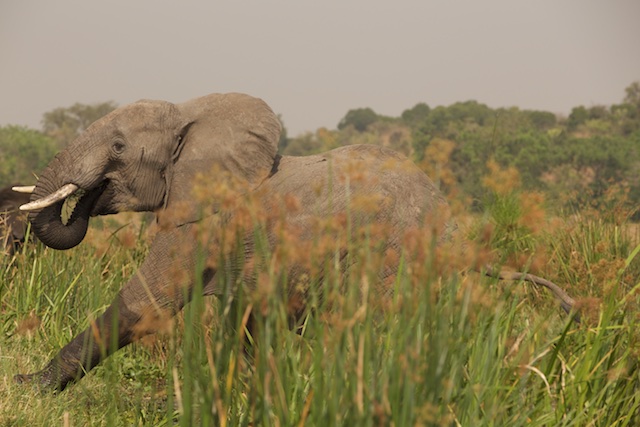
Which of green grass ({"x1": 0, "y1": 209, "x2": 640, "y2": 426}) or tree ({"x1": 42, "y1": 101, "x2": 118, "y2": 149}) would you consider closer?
green grass ({"x1": 0, "y1": 209, "x2": 640, "y2": 426})

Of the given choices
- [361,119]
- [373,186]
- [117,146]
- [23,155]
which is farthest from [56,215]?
[361,119]

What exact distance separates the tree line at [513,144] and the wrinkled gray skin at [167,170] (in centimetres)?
1260

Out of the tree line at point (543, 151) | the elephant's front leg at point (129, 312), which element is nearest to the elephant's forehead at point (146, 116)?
the elephant's front leg at point (129, 312)

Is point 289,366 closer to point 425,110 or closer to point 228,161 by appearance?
point 228,161

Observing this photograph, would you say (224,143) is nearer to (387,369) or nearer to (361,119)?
(387,369)

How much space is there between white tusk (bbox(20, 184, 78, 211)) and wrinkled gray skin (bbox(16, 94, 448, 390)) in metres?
0.04

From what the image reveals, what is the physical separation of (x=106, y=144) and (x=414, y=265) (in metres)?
3.11

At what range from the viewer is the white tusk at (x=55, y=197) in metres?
5.12

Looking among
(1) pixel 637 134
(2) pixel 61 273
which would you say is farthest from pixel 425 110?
(2) pixel 61 273

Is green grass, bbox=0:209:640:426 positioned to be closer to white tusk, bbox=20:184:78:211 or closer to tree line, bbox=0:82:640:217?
white tusk, bbox=20:184:78:211

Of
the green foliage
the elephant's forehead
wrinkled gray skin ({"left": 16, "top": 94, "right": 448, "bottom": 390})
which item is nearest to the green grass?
wrinkled gray skin ({"left": 16, "top": 94, "right": 448, "bottom": 390})

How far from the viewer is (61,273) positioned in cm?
614

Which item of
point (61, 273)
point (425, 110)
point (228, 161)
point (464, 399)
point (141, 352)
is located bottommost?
point (425, 110)

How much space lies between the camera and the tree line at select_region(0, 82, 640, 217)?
1112 inches
